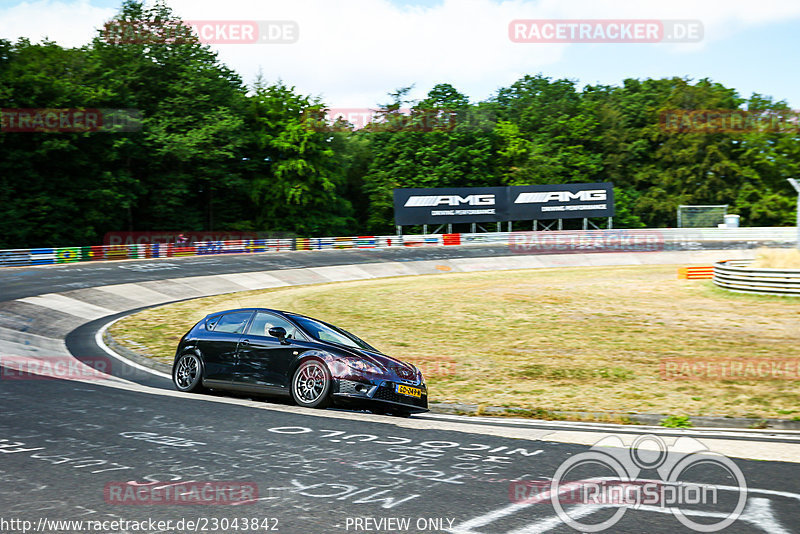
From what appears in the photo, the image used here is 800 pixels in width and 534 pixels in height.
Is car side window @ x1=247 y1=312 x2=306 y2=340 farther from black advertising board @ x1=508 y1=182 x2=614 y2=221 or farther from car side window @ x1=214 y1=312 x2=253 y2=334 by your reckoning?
black advertising board @ x1=508 y1=182 x2=614 y2=221

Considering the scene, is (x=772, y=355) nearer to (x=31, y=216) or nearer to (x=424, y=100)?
(x=31, y=216)

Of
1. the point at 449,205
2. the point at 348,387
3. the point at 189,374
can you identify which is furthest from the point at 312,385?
the point at 449,205

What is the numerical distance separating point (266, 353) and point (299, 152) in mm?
54645

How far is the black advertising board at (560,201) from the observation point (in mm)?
62781

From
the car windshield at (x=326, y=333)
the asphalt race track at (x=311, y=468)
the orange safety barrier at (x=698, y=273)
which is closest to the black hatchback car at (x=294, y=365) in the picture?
the car windshield at (x=326, y=333)

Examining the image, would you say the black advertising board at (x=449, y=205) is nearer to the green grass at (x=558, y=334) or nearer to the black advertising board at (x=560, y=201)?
the black advertising board at (x=560, y=201)

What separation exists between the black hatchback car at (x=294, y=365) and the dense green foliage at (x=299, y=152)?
4183 cm

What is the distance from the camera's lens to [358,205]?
75688mm

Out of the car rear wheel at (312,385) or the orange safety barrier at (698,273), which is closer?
the car rear wheel at (312,385)

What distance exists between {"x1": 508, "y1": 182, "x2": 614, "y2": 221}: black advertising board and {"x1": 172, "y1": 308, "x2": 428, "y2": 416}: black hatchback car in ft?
171

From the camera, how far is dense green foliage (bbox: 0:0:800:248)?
51.2 m

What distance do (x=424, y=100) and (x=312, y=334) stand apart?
6731 cm

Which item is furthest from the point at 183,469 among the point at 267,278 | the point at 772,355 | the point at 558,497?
the point at 267,278

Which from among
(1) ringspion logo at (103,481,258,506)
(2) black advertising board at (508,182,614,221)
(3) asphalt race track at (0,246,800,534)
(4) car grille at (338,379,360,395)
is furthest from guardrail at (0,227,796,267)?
(1) ringspion logo at (103,481,258,506)
